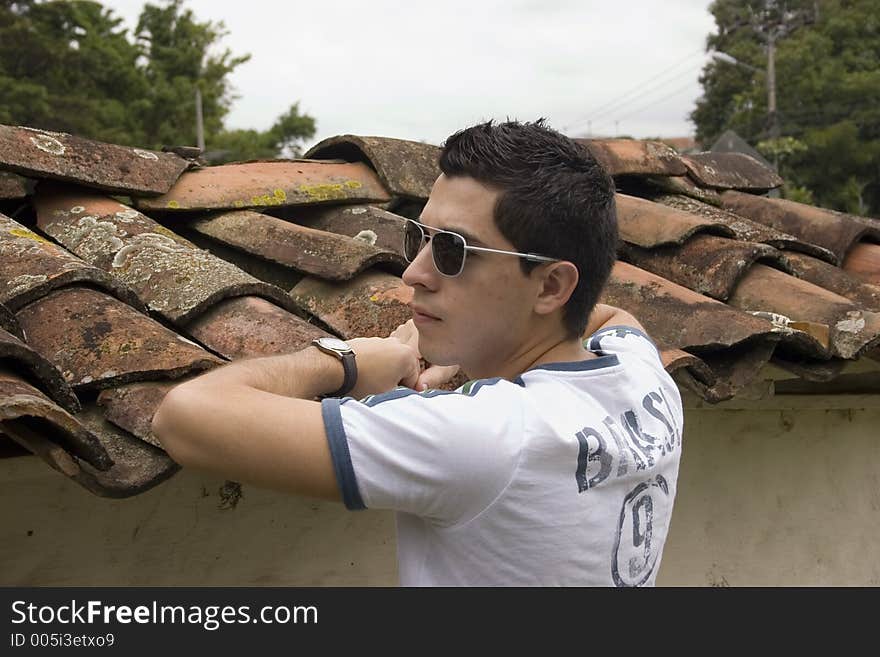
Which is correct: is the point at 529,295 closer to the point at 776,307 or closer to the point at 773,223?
the point at 776,307

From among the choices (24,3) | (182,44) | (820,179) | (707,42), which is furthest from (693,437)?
(707,42)

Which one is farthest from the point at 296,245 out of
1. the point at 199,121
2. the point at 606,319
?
the point at 199,121

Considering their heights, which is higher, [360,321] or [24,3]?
[24,3]

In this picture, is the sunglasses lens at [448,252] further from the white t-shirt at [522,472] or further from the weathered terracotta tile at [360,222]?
the weathered terracotta tile at [360,222]

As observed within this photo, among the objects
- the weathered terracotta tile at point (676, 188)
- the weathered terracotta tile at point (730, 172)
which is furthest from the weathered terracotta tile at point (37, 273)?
the weathered terracotta tile at point (730, 172)

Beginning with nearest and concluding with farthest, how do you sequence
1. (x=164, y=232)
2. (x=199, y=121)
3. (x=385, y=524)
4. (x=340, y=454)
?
(x=340, y=454), (x=164, y=232), (x=385, y=524), (x=199, y=121)

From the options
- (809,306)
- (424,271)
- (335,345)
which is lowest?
(809,306)

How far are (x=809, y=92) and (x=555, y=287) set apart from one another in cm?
3999

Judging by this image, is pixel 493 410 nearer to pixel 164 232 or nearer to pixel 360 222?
pixel 164 232

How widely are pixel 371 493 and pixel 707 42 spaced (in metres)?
49.1

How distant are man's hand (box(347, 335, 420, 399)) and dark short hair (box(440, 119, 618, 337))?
0.35 m

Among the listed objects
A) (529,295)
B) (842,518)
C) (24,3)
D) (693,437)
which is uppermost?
(24,3)

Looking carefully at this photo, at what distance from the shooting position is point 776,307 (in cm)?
365

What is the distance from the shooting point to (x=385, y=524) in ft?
11.1
